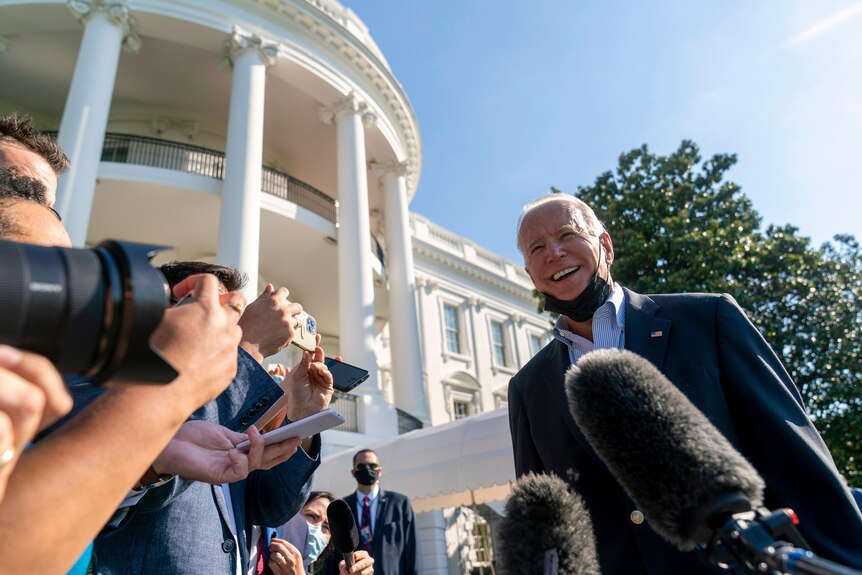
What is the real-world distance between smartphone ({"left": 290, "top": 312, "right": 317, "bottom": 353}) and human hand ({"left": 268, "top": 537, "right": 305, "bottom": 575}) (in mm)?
1168

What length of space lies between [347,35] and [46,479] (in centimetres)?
1457

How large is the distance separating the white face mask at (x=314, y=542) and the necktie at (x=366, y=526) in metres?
0.40

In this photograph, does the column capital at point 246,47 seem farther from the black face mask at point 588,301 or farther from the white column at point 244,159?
the black face mask at point 588,301

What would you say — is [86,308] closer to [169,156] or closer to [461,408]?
[169,156]

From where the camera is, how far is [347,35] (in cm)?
1342

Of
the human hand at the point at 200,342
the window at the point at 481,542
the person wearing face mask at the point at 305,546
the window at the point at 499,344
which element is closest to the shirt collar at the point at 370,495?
the person wearing face mask at the point at 305,546

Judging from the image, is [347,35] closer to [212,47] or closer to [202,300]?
[212,47]

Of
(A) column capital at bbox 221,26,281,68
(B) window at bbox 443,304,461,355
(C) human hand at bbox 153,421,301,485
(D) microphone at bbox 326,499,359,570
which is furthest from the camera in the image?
(B) window at bbox 443,304,461,355

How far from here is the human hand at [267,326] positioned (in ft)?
5.67

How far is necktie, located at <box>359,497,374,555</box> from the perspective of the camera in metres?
4.94

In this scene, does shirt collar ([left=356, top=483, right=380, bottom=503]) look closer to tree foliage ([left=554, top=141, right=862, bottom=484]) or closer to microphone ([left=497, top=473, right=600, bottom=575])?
microphone ([left=497, top=473, right=600, bottom=575])

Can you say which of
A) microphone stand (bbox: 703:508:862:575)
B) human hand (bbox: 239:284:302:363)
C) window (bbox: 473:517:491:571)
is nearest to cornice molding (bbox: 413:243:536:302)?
window (bbox: 473:517:491:571)

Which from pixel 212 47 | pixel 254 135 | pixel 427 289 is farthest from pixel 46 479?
pixel 427 289

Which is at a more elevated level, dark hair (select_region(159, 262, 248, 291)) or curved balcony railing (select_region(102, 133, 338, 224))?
curved balcony railing (select_region(102, 133, 338, 224))
